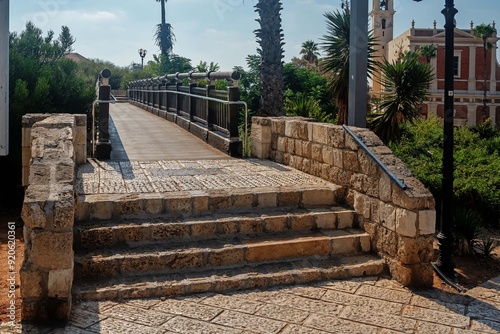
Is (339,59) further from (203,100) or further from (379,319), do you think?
(379,319)

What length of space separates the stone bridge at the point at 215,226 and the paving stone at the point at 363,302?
389mm

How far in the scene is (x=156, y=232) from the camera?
547 centimetres

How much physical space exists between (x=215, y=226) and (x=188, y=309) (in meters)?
1.30

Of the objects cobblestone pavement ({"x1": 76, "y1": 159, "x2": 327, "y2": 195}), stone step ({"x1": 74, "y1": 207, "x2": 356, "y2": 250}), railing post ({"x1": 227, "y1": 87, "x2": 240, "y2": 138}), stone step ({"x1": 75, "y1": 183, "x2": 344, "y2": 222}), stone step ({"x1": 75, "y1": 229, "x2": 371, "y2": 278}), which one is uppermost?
railing post ({"x1": 227, "y1": 87, "x2": 240, "y2": 138})

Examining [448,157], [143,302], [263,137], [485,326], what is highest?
[263,137]

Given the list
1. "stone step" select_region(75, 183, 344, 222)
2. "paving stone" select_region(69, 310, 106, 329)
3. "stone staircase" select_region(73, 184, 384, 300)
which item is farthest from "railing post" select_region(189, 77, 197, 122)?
"paving stone" select_region(69, 310, 106, 329)

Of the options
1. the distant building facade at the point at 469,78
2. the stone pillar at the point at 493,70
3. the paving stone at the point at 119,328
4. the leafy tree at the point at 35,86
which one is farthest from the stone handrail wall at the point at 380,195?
the stone pillar at the point at 493,70

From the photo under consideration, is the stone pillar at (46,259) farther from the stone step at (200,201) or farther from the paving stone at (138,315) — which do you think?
the stone step at (200,201)

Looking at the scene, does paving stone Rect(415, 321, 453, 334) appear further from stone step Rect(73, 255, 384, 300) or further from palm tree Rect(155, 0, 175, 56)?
palm tree Rect(155, 0, 175, 56)

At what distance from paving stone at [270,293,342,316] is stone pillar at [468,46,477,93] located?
134 ft

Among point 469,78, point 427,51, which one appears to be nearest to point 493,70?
point 469,78

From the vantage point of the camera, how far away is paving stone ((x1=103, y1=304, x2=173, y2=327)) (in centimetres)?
426

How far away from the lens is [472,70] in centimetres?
4153

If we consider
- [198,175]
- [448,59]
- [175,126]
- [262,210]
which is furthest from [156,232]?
[175,126]
